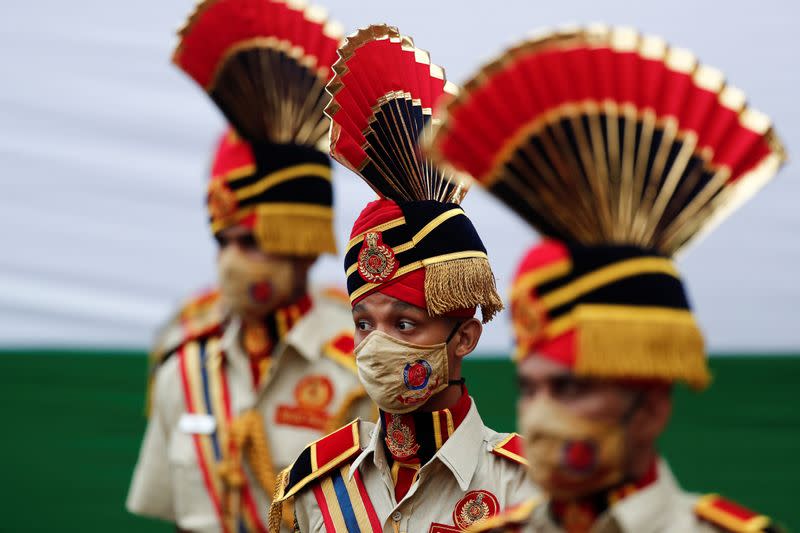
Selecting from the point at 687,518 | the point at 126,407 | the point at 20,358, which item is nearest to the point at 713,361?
the point at 126,407

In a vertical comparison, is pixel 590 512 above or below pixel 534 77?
below

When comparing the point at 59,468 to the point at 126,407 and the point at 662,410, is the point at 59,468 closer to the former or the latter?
the point at 126,407

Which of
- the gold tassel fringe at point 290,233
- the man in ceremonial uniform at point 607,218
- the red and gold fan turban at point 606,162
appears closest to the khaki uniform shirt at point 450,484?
the man in ceremonial uniform at point 607,218

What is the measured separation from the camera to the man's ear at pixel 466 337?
13.7 ft

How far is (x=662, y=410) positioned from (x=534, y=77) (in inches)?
28.8

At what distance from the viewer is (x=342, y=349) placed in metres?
5.85

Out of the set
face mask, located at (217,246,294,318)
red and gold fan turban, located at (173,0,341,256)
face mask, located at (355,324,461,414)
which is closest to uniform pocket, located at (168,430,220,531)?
face mask, located at (217,246,294,318)

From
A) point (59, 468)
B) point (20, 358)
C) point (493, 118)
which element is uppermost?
point (493, 118)

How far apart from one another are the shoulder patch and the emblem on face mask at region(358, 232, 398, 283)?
523 millimetres

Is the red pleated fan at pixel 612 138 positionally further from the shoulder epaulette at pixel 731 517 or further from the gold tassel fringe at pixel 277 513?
the gold tassel fringe at pixel 277 513

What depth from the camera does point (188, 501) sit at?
593 cm

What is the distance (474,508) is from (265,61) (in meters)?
2.23

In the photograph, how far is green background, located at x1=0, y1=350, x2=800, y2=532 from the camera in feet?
25.4

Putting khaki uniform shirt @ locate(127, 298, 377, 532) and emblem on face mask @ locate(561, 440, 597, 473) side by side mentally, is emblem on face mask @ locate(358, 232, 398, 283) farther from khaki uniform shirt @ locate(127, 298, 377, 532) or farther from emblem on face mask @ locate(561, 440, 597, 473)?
khaki uniform shirt @ locate(127, 298, 377, 532)
